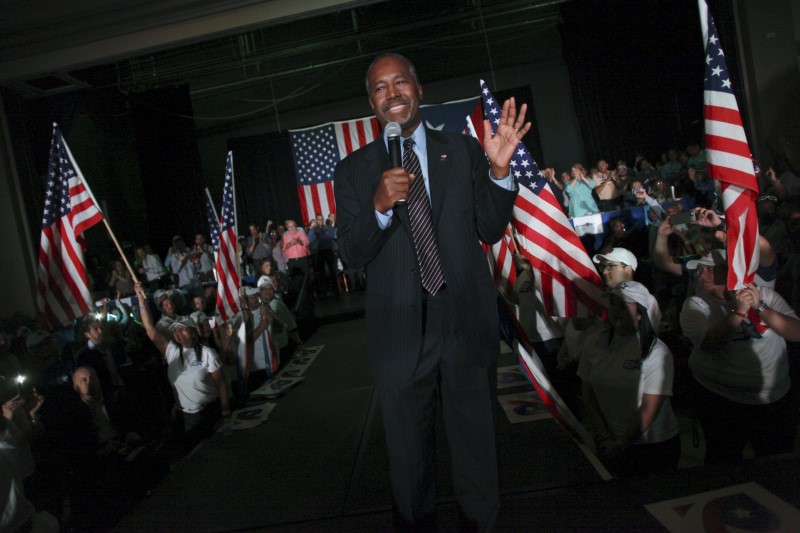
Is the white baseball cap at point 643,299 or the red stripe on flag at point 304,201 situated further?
the red stripe on flag at point 304,201

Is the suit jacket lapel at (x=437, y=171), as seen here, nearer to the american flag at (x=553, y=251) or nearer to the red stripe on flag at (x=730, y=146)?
the red stripe on flag at (x=730, y=146)

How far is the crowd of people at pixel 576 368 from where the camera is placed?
9.02 feet

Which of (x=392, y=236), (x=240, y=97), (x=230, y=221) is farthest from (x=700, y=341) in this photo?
(x=240, y=97)

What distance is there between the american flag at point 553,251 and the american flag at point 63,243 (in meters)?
3.58

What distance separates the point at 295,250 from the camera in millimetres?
10820

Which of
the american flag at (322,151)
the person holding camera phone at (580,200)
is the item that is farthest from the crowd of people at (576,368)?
the american flag at (322,151)

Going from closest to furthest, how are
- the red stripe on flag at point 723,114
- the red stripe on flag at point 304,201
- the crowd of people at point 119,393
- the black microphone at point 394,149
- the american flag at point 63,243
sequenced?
the black microphone at point 394,149
the red stripe on flag at point 723,114
the crowd of people at point 119,393
the american flag at point 63,243
the red stripe on flag at point 304,201

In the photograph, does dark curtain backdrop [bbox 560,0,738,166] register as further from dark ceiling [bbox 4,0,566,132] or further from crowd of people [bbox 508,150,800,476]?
crowd of people [bbox 508,150,800,476]

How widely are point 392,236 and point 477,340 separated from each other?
0.39 meters

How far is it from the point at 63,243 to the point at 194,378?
5.70ft

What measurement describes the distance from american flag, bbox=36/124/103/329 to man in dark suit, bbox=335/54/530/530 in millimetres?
4149

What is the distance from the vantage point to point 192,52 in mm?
11297

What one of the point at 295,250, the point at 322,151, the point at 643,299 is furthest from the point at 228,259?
the point at 322,151

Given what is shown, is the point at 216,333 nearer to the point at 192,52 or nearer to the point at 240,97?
the point at 192,52
